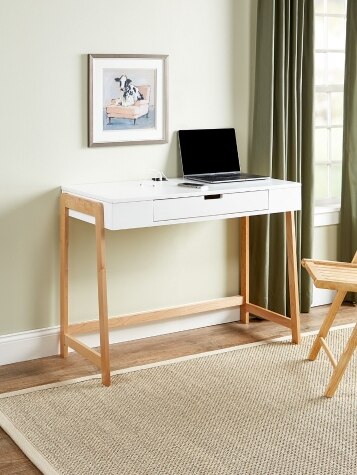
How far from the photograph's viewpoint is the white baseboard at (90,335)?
400 centimetres

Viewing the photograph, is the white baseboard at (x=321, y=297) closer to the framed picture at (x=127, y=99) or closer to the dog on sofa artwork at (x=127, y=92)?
the framed picture at (x=127, y=99)

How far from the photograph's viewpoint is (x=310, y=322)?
4.70m

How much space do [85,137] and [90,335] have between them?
101 centimetres

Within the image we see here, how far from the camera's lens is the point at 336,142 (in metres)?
5.16

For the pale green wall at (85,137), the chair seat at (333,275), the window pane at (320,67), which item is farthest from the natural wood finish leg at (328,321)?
the window pane at (320,67)

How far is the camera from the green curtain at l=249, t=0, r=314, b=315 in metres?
4.45

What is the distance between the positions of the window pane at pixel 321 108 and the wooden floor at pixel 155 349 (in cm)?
117

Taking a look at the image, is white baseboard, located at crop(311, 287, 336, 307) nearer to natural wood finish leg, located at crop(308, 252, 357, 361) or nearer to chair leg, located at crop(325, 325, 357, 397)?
natural wood finish leg, located at crop(308, 252, 357, 361)

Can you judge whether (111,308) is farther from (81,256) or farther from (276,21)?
(276,21)

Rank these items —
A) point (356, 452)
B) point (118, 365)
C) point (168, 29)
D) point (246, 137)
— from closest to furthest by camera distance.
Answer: point (356, 452) → point (118, 365) → point (168, 29) → point (246, 137)

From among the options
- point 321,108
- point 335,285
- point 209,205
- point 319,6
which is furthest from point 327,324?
point 319,6

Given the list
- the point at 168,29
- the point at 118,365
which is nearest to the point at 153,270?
the point at 118,365

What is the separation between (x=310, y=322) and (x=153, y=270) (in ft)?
3.25

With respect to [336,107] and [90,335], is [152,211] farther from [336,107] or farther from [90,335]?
[336,107]
